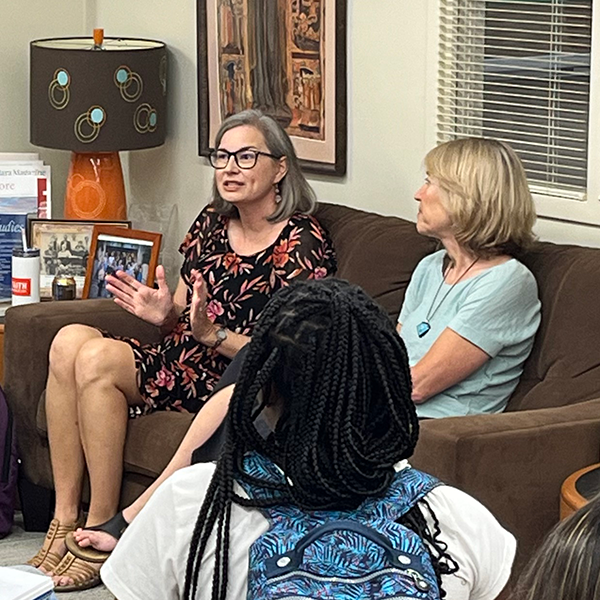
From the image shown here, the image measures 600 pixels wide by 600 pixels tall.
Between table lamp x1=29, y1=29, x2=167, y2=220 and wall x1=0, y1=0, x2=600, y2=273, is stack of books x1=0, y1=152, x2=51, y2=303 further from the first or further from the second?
wall x1=0, y1=0, x2=600, y2=273

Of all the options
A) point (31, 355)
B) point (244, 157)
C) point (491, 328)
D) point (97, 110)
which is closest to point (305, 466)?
point (491, 328)

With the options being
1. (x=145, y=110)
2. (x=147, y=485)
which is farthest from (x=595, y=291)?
(x=145, y=110)

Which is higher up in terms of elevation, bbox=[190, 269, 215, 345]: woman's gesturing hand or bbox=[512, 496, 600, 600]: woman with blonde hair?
bbox=[512, 496, 600, 600]: woman with blonde hair

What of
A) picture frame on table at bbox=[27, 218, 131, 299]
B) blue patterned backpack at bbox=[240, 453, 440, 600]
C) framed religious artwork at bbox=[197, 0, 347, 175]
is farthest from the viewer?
picture frame on table at bbox=[27, 218, 131, 299]

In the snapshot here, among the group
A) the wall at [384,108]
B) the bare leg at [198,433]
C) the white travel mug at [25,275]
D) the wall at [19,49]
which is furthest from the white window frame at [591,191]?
the wall at [19,49]

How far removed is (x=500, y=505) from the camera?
253 centimetres

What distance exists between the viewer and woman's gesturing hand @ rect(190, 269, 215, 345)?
324 cm

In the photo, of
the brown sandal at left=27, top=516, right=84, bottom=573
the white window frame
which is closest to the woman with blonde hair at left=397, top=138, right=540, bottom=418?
the white window frame

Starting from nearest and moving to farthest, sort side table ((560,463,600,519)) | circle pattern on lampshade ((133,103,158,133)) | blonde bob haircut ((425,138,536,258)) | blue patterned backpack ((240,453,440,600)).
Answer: blue patterned backpack ((240,453,440,600))
side table ((560,463,600,519))
blonde bob haircut ((425,138,536,258))
circle pattern on lampshade ((133,103,158,133))

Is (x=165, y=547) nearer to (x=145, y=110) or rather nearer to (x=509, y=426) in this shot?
(x=509, y=426)

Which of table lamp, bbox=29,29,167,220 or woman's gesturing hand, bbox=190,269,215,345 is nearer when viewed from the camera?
woman's gesturing hand, bbox=190,269,215,345

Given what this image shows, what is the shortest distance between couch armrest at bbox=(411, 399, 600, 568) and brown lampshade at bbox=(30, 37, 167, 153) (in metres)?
2.17

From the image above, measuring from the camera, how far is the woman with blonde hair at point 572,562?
3.13 ft

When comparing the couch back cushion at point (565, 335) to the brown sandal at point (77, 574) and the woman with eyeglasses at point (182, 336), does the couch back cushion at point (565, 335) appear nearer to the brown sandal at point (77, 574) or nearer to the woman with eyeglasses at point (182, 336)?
the woman with eyeglasses at point (182, 336)
